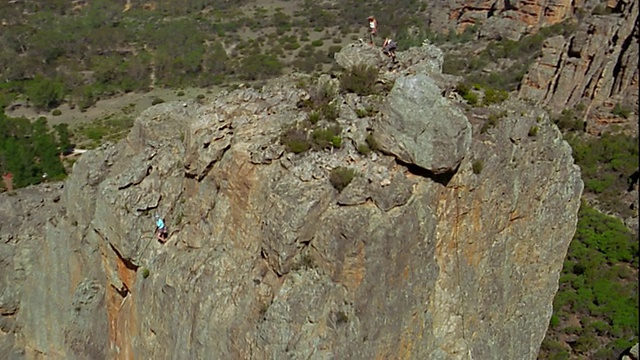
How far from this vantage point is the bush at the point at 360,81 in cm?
1566

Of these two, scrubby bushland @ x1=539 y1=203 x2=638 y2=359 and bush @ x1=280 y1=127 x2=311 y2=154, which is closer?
bush @ x1=280 y1=127 x2=311 y2=154

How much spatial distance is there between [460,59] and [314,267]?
58161 millimetres

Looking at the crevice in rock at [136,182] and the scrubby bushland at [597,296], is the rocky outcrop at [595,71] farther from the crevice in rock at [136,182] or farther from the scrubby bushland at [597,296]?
the crevice in rock at [136,182]

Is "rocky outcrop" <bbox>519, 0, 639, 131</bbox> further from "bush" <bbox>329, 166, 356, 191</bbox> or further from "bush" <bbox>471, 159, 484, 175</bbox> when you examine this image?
"bush" <bbox>329, 166, 356, 191</bbox>

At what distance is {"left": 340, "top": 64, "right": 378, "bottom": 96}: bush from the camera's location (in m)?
15.7

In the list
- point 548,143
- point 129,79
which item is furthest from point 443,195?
point 129,79

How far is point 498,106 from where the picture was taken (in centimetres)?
1589

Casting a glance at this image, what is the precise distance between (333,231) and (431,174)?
8.80ft

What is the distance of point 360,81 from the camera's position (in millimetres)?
15773

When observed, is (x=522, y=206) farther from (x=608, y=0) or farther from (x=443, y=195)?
(x=608, y=0)

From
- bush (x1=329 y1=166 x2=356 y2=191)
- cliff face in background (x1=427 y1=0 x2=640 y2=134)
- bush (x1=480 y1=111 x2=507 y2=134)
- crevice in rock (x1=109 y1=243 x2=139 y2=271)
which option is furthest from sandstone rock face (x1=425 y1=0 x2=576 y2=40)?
crevice in rock (x1=109 y1=243 x2=139 y2=271)

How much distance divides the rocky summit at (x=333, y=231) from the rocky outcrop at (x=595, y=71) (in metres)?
38.5

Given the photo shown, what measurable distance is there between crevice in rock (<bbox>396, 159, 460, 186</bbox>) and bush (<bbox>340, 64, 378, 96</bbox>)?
2.89m

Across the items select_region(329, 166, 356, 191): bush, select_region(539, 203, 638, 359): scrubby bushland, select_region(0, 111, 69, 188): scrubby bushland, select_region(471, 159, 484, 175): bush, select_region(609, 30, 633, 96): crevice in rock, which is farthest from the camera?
select_region(609, 30, 633, 96): crevice in rock
